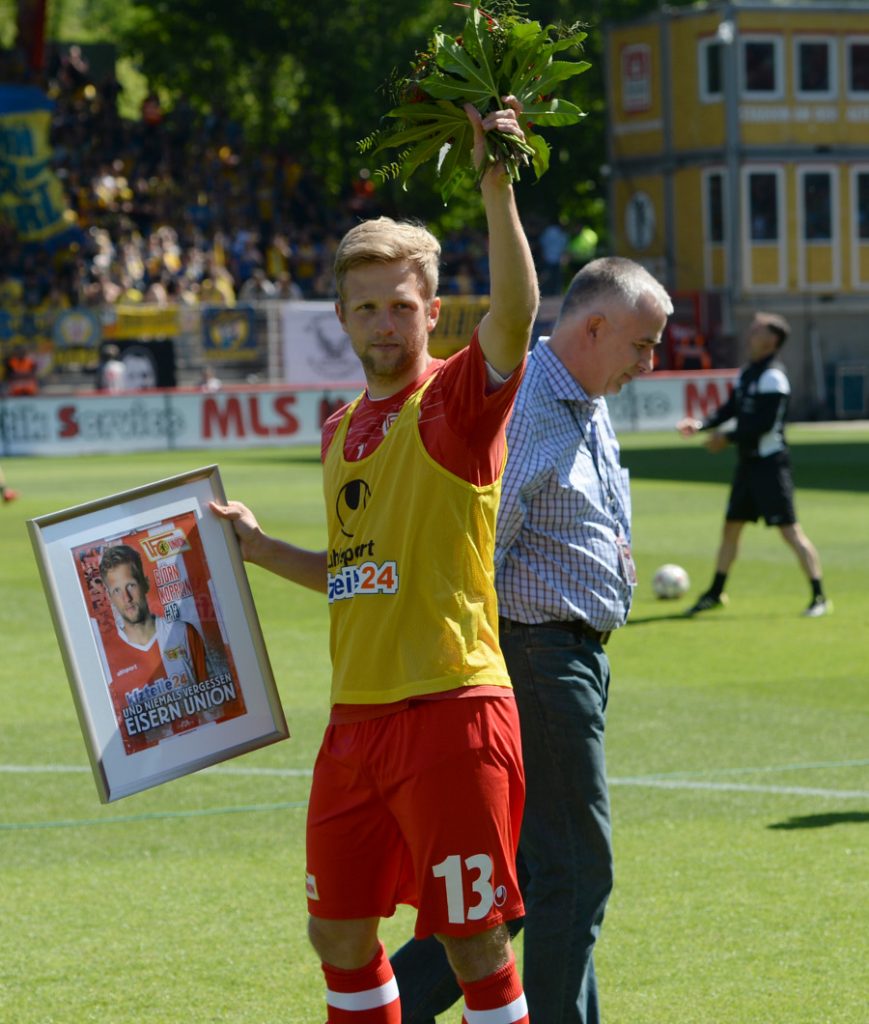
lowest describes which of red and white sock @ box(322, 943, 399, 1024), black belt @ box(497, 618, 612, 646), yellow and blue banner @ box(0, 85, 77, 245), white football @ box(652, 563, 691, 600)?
white football @ box(652, 563, 691, 600)

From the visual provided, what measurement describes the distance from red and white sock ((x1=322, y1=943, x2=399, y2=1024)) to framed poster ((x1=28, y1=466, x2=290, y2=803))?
2.14 ft

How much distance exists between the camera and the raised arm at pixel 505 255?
151 inches

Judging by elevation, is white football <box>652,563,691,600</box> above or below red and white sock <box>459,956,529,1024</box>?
below

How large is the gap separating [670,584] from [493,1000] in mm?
11279

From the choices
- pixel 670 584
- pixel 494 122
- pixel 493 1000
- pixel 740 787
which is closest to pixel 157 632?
pixel 493 1000

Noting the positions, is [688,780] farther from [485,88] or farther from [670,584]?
[670,584]

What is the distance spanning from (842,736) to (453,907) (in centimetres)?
590

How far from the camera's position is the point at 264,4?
60688mm

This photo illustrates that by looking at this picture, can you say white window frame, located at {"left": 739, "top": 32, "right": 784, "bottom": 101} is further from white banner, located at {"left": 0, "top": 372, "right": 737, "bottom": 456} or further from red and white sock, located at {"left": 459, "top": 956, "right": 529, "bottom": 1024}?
red and white sock, located at {"left": 459, "top": 956, "right": 529, "bottom": 1024}

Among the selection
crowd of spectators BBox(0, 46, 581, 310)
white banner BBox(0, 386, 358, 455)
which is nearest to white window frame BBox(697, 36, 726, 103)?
crowd of spectators BBox(0, 46, 581, 310)

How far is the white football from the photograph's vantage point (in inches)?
595

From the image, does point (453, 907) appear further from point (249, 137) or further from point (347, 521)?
point (249, 137)

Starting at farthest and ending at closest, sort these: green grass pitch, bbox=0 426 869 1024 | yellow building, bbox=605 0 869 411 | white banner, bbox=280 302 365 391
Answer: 1. yellow building, bbox=605 0 869 411
2. white banner, bbox=280 302 365 391
3. green grass pitch, bbox=0 426 869 1024

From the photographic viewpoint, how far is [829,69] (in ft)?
173
